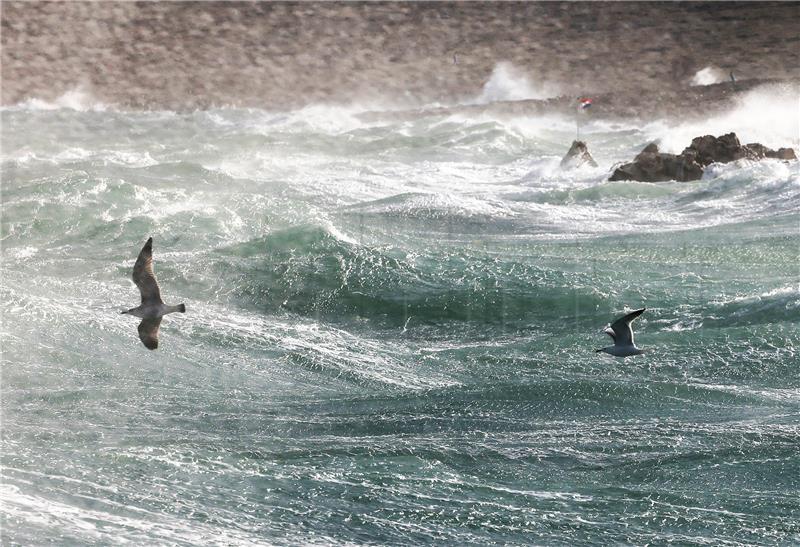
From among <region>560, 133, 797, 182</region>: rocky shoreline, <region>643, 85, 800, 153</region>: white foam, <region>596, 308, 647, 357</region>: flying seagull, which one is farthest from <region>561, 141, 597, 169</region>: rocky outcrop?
<region>596, 308, 647, 357</region>: flying seagull

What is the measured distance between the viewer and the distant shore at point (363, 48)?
121 feet

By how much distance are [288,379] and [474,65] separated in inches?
Result: 1123

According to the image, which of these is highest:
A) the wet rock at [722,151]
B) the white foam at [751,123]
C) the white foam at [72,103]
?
Answer: the white foam at [72,103]

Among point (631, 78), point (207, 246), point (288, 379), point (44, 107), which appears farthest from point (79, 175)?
point (631, 78)

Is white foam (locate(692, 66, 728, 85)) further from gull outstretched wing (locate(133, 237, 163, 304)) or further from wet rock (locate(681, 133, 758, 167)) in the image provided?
gull outstretched wing (locate(133, 237, 163, 304))

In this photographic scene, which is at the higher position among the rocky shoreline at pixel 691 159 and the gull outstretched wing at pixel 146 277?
the rocky shoreline at pixel 691 159

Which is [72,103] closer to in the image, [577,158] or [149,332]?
[577,158]

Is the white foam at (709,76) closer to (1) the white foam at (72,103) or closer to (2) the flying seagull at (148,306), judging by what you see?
(1) the white foam at (72,103)

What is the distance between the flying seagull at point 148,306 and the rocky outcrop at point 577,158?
1388 centimetres

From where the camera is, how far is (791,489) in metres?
8.17

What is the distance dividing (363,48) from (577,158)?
1842 cm

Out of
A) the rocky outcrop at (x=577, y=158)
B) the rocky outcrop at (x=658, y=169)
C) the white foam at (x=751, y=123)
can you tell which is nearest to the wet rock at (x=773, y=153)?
the rocky outcrop at (x=658, y=169)

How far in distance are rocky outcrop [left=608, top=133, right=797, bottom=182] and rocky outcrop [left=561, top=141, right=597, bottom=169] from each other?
2509mm

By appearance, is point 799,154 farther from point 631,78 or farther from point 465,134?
point 631,78
